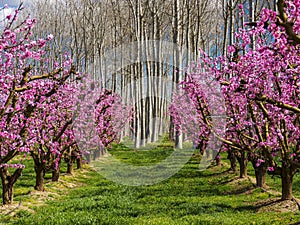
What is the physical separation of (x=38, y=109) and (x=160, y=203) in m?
4.46

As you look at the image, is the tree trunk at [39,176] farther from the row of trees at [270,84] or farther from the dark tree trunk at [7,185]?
the row of trees at [270,84]

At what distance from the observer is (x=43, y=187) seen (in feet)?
40.3

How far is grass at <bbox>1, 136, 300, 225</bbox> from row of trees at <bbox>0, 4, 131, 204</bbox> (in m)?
1.23

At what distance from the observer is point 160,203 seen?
33.2 feet

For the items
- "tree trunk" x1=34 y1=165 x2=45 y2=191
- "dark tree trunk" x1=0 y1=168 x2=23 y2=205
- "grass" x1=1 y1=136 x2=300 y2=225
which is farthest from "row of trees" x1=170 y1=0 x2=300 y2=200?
"tree trunk" x1=34 y1=165 x2=45 y2=191

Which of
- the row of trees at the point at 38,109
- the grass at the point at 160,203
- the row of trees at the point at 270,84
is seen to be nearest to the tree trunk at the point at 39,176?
the row of trees at the point at 38,109

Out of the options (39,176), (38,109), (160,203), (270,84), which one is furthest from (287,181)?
(39,176)

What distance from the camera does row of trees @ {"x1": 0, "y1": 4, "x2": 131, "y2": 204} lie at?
632 centimetres

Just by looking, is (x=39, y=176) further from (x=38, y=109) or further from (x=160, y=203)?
(x=160, y=203)

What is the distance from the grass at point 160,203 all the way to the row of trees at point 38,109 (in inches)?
48.3

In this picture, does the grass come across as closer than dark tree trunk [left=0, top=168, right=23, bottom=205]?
Yes

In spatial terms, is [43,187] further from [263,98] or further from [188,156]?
[188,156]

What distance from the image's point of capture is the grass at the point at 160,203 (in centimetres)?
802

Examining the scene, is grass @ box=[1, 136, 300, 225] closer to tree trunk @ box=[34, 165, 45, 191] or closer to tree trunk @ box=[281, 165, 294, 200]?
tree trunk @ box=[34, 165, 45, 191]
